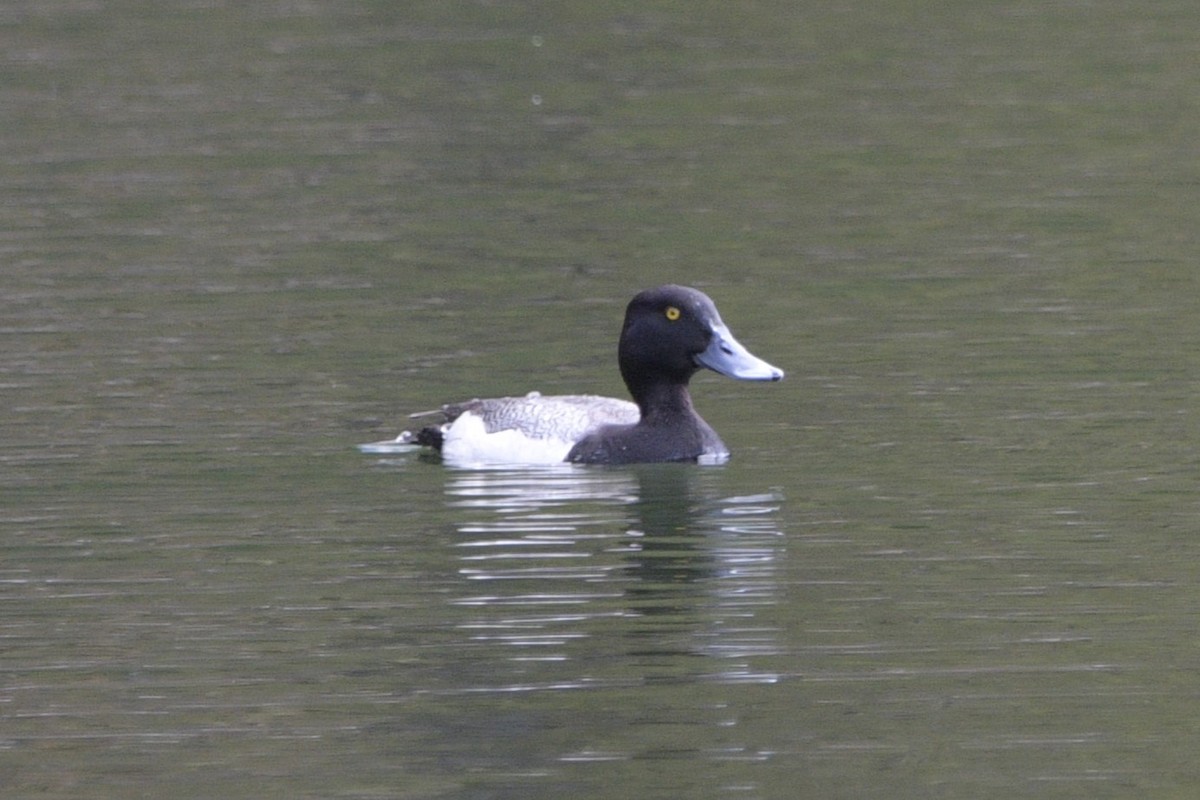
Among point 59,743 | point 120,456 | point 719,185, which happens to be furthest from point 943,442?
point 719,185

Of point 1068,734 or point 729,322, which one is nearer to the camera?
point 1068,734

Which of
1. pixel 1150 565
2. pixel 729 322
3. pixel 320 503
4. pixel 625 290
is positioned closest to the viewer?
pixel 1150 565

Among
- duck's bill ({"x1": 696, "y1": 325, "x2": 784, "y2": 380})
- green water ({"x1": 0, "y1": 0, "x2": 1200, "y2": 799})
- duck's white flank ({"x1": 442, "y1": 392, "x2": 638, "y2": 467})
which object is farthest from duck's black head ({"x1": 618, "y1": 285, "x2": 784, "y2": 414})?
green water ({"x1": 0, "y1": 0, "x2": 1200, "y2": 799})

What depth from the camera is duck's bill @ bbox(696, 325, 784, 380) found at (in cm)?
1309

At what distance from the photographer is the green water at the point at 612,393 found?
8.41 m

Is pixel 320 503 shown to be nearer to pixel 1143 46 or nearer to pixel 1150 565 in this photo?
pixel 1150 565

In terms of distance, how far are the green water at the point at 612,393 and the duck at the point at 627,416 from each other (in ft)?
0.80

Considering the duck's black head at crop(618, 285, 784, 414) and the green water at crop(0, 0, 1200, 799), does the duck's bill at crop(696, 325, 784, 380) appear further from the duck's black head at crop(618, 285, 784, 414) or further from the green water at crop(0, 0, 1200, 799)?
the green water at crop(0, 0, 1200, 799)

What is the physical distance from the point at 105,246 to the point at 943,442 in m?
8.95

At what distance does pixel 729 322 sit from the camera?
52.5 feet

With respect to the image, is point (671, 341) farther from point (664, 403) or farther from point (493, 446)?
point (493, 446)

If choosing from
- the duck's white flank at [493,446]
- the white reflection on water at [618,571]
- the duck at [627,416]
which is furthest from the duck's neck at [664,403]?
the duck's white flank at [493,446]

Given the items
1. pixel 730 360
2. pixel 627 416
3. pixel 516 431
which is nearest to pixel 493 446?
pixel 516 431

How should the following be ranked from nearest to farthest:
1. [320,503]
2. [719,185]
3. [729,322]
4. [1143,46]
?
[320,503] < [729,322] < [719,185] < [1143,46]
